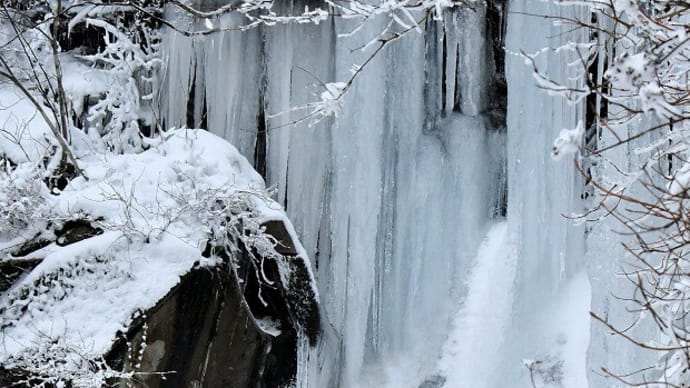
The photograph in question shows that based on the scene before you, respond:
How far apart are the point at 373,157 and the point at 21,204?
2678 millimetres

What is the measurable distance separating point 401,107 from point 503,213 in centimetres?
136

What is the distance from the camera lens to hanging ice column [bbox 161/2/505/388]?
7680mm

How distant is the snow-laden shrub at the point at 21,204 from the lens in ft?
20.8

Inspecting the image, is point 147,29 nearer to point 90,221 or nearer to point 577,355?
point 90,221

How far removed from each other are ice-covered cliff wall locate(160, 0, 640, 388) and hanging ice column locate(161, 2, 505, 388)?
1 centimetres

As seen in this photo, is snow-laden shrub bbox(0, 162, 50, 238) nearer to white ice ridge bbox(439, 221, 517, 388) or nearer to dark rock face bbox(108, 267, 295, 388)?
dark rock face bbox(108, 267, 295, 388)

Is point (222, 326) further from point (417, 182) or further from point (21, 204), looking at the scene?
point (417, 182)

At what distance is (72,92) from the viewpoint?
27.1 ft

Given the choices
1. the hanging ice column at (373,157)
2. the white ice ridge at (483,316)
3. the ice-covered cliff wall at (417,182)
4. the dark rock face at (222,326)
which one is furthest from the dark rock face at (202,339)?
the white ice ridge at (483,316)

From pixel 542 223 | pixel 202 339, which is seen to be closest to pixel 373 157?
pixel 542 223

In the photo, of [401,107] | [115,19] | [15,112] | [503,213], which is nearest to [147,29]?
[115,19]

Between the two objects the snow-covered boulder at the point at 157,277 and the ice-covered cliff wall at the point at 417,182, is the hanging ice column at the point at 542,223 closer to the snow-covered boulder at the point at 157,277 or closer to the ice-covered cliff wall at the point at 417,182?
the ice-covered cliff wall at the point at 417,182

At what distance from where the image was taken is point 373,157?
301 inches

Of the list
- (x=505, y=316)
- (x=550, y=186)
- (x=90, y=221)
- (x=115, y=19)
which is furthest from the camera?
(x=115, y=19)
